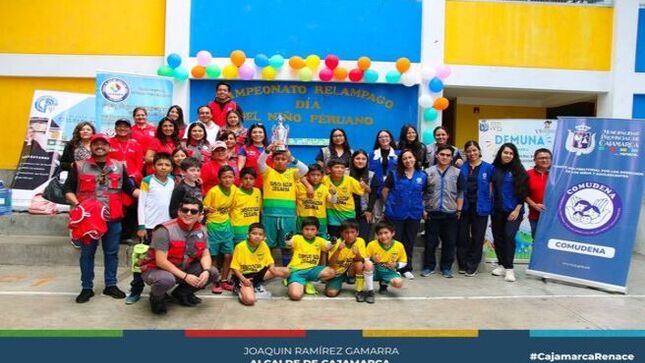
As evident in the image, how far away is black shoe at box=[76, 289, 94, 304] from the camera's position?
477 cm

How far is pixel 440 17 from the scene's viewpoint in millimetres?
8523

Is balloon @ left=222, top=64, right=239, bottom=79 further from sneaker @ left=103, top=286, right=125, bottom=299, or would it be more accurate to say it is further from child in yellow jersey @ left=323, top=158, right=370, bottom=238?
sneaker @ left=103, top=286, right=125, bottom=299

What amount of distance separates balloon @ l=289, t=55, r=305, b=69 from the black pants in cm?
362

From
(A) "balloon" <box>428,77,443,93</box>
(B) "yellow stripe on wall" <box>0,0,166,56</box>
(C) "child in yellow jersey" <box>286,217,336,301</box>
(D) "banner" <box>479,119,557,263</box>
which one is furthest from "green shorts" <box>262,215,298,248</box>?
(B) "yellow stripe on wall" <box>0,0,166,56</box>

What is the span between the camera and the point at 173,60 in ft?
26.8

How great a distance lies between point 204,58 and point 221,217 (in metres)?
3.79

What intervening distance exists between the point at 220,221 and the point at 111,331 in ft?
5.09

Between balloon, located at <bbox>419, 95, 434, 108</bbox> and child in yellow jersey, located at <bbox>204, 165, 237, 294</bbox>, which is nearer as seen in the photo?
child in yellow jersey, located at <bbox>204, 165, 237, 294</bbox>

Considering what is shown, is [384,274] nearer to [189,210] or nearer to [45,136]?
[189,210]

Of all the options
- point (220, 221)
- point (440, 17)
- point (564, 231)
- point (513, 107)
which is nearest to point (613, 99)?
point (513, 107)

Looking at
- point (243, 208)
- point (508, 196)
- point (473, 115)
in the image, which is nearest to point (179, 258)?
point (243, 208)

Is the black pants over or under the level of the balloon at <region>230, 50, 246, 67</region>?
under

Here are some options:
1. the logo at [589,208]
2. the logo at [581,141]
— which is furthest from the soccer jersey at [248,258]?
the logo at [581,141]

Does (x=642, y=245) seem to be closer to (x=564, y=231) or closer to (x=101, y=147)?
(x=564, y=231)
